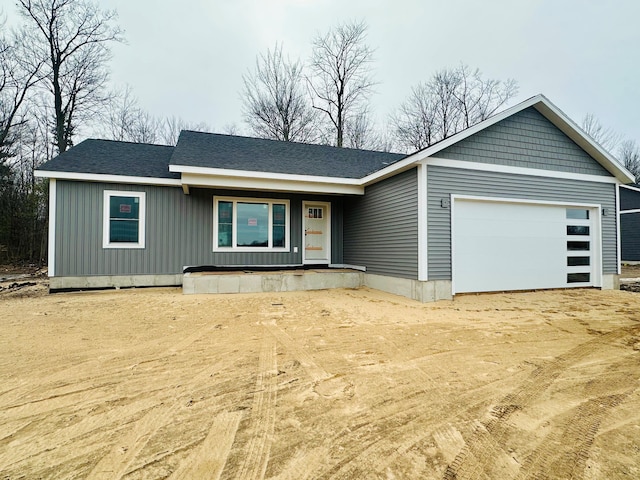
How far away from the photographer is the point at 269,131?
20.3 metres

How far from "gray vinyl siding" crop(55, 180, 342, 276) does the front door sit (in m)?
0.24

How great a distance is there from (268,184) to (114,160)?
4388 millimetres

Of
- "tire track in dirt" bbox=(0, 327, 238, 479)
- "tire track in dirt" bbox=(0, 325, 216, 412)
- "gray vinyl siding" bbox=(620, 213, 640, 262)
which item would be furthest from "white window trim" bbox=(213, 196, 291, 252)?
"gray vinyl siding" bbox=(620, 213, 640, 262)

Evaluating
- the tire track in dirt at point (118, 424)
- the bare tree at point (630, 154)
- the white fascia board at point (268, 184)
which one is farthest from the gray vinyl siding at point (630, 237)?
the tire track in dirt at point (118, 424)

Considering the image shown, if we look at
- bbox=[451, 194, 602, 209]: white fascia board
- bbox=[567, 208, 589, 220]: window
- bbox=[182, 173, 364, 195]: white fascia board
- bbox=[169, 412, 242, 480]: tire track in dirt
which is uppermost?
bbox=[182, 173, 364, 195]: white fascia board

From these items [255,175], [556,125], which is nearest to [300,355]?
[255,175]

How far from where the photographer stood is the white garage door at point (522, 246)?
723 centimetres

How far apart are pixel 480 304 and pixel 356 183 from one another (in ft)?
14.3

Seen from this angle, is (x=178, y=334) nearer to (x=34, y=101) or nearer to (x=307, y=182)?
(x=307, y=182)

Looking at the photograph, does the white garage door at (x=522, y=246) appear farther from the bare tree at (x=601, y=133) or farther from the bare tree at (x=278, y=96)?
the bare tree at (x=601, y=133)

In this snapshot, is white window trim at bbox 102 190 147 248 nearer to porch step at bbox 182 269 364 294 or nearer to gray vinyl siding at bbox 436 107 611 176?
porch step at bbox 182 269 364 294

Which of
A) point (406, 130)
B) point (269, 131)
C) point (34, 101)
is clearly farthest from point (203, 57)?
point (406, 130)

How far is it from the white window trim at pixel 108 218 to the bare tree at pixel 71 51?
34.7 feet

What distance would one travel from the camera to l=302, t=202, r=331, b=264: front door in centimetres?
995
